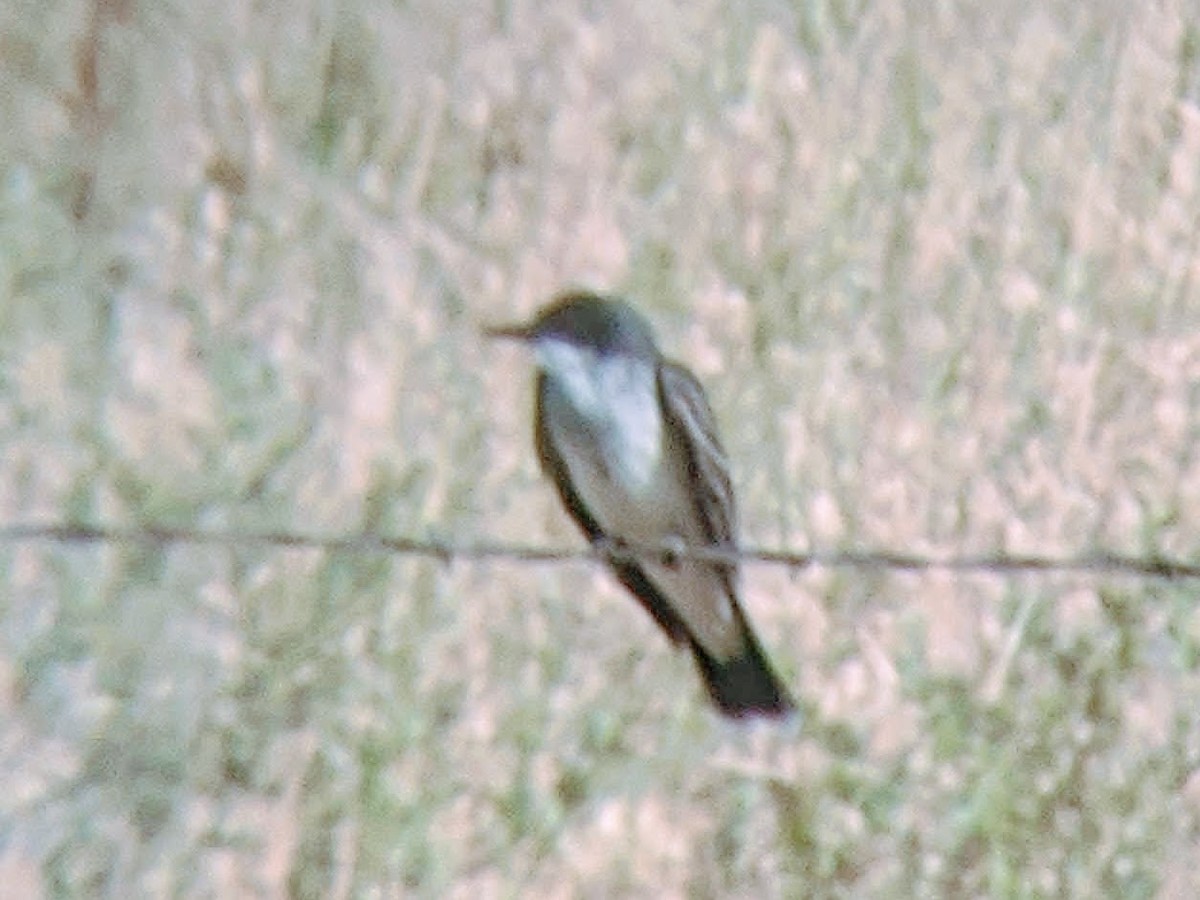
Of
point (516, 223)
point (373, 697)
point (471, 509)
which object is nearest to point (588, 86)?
point (516, 223)

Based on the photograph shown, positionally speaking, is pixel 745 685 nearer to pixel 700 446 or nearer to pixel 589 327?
pixel 700 446

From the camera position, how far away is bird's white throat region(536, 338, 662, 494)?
43.7 inches

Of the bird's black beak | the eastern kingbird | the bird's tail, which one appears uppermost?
the bird's black beak

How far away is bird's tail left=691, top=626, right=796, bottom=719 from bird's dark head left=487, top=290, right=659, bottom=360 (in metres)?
0.27

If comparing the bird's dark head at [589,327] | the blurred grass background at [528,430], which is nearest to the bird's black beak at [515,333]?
the bird's dark head at [589,327]

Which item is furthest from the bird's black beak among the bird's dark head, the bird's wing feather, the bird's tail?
the bird's tail

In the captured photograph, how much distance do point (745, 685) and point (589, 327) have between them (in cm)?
34

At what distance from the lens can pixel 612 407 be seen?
114 centimetres

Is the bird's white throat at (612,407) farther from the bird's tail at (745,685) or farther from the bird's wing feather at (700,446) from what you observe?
the bird's tail at (745,685)

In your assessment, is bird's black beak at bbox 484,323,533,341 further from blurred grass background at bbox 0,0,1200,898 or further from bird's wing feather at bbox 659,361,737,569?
blurred grass background at bbox 0,0,1200,898

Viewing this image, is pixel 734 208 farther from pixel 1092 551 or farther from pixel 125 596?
pixel 125 596

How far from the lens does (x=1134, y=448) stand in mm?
1775

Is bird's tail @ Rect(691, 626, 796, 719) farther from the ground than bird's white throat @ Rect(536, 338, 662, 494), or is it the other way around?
bird's white throat @ Rect(536, 338, 662, 494)

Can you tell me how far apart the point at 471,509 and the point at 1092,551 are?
0.77m
